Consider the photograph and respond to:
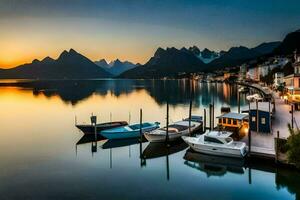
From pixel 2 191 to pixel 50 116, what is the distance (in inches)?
1748

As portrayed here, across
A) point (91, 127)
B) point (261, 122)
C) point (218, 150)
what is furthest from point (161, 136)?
point (91, 127)

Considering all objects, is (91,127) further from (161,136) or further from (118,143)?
Answer: (161,136)

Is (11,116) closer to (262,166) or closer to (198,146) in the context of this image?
(198,146)

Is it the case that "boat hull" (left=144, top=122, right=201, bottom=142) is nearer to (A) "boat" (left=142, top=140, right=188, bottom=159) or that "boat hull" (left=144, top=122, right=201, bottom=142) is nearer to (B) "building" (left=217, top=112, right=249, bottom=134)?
(A) "boat" (left=142, top=140, right=188, bottom=159)

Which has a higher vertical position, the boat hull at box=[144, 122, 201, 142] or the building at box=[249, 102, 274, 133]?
the building at box=[249, 102, 274, 133]

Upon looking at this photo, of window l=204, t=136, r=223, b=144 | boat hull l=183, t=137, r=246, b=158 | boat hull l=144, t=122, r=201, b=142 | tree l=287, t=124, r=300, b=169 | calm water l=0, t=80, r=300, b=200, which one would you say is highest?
tree l=287, t=124, r=300, b=169

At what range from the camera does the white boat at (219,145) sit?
28000 mm

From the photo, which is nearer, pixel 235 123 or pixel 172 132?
pixel 172 132

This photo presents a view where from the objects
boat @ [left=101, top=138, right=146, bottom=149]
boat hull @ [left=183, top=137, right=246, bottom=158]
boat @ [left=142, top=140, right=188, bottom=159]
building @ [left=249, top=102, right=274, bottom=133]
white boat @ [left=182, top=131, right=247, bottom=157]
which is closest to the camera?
boat hull @ [left=183, top=137, right=246, bottom=158]

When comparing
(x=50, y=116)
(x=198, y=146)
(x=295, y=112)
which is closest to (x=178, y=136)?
(x=198, y=146)

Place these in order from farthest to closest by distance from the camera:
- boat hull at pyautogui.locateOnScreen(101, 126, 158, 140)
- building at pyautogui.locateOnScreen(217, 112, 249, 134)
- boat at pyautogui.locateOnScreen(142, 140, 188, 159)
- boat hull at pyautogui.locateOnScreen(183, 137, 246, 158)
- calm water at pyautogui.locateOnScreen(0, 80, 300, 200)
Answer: boat hull at pyautogui.locateOnScreen(101, 126, 158, 140), building at pyautogui.locateOnScreen(217, 112, 249, 134), boat at pyautogui.locateOnScreen(142, 140, 188, 159), boat hull at pyautogui.locateOnScreen(183, 137, 246, 158), calm water at pyautogui.locateOnScreen(0, 80, 300, 200)

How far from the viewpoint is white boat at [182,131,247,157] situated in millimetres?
28000

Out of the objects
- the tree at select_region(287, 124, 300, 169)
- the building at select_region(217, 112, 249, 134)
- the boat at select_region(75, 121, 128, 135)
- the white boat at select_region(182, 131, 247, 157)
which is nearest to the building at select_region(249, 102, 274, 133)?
the building at select_region(217, 112, 249, 134)

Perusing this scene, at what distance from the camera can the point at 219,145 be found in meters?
29.3
